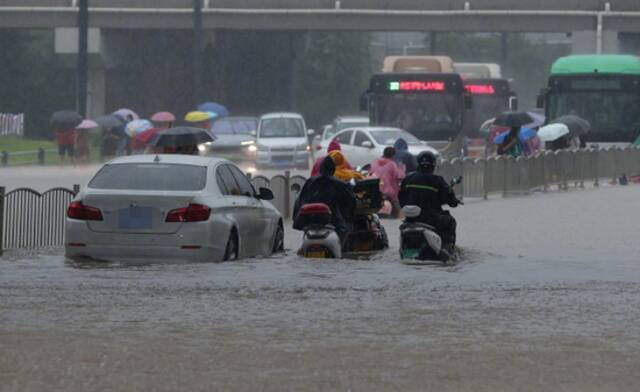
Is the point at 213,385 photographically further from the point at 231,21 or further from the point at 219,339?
the point at 231,21

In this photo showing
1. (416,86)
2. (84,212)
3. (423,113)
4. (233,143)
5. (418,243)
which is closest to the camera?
(84,212)

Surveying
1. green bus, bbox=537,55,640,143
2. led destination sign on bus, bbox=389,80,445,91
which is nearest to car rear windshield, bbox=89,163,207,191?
green bus, bbox=537,55,640,143

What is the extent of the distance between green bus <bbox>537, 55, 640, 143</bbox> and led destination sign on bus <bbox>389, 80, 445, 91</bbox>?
10.3 feet

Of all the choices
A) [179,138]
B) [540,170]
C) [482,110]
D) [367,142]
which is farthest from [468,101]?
[179,138]

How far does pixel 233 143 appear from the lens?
53.9 metres

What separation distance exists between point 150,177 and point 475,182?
1887 centimetres

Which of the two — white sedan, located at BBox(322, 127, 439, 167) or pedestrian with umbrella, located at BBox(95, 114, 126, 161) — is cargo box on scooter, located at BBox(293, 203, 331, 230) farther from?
pedestrian with umbrella, located at BBox(95, 114, 126, 161)

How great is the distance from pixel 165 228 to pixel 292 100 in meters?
74.1

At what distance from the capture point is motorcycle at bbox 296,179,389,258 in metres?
18.4

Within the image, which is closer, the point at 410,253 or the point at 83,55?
the point at 410,253

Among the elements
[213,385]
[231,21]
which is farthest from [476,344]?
[231,21]

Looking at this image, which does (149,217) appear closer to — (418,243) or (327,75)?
(418,243)

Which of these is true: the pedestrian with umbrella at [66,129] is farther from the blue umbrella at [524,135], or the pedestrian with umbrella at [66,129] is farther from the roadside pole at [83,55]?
the blue umbrella at [524,135]

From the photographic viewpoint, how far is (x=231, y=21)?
224ft
